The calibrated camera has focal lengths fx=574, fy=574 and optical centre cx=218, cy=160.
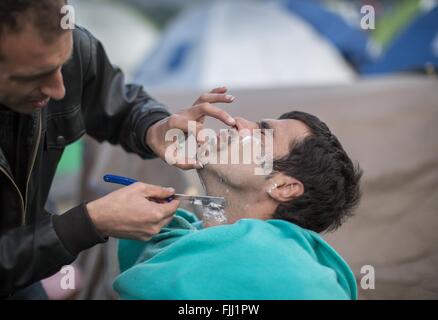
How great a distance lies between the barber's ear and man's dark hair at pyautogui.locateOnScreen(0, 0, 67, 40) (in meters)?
0.75

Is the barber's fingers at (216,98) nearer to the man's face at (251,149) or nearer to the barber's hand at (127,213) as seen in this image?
the man's face at (251,149)

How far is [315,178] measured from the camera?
1663mm

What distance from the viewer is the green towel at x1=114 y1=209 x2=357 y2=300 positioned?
4.58 ft

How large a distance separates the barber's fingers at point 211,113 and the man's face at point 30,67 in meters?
0.43

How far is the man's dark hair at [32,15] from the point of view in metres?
1.19

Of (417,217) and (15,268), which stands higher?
(15,268)

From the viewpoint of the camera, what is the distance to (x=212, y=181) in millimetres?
1669

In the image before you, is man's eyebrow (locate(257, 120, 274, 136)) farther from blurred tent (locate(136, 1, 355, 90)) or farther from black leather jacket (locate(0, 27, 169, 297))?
blurred tent (locate(136, 1, 355, 90))
